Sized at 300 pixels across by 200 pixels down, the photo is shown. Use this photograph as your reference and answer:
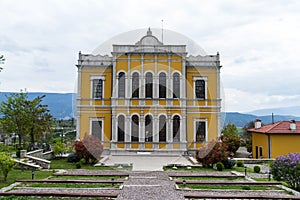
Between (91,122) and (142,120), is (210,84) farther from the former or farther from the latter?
(91,122)

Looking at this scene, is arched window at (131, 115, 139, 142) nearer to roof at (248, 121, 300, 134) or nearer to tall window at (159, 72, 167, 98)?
tall window at (159, 72, 167, 98)

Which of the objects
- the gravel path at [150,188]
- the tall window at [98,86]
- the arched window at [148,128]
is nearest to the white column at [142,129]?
the arched window at [148,128]

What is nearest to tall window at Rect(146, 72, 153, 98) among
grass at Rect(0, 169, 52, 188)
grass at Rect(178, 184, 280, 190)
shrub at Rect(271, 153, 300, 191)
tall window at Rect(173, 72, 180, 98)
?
tall window at Rect(173, 72, 180, 98)

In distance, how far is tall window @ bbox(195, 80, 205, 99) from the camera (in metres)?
22.6

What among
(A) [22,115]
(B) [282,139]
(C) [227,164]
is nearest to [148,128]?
(C) [227,164]

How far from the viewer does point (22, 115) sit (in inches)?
792

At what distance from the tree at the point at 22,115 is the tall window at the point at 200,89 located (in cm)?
1253

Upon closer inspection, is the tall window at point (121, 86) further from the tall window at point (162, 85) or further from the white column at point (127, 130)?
the tall window at point (162, 85)

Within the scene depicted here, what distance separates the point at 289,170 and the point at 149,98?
13.0 meters

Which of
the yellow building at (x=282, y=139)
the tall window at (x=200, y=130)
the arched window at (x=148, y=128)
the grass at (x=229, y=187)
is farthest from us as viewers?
the tall window at (x=200, y=130)

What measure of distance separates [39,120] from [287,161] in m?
17.9

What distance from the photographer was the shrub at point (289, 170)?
959 centimetres

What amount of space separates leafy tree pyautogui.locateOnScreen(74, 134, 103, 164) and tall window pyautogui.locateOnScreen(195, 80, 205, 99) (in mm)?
9630

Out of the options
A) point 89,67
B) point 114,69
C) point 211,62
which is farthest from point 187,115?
point 89,67
